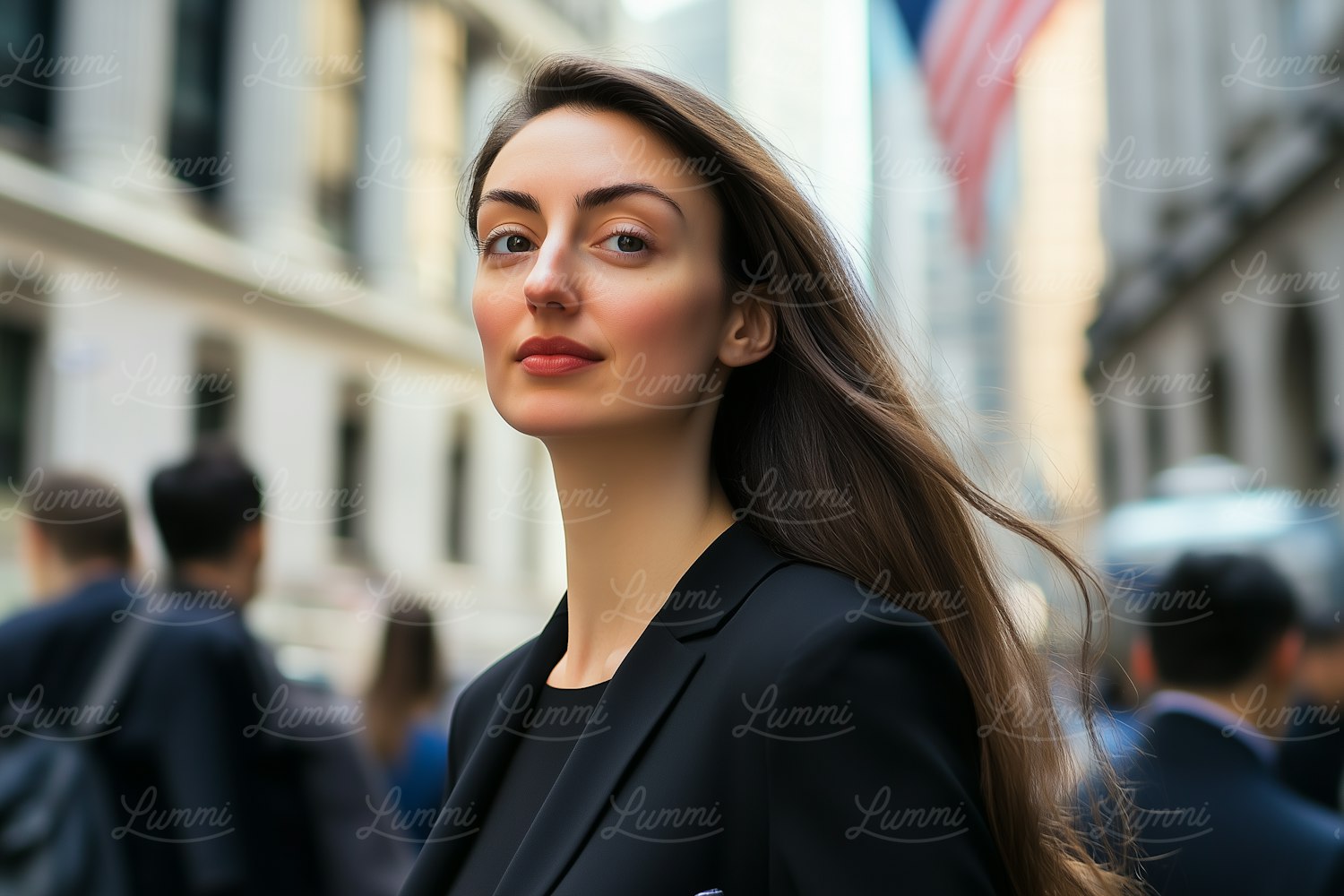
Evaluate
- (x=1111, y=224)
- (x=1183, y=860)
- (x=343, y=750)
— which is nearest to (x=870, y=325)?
(x=1183, y=860)

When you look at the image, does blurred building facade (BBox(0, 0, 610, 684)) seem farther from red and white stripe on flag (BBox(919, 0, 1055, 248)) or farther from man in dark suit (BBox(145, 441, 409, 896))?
man in dark suit (BBox(145, 441, 409, 896))

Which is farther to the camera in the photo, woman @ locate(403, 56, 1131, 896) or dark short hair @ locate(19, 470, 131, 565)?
dark short hair @ locate(19, 470, 131, 565)

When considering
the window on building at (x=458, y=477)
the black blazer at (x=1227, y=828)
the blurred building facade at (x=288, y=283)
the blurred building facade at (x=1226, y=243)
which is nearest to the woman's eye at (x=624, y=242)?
the black blazer at (x=1227, y=828)

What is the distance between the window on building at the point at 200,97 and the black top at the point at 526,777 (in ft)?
71.4

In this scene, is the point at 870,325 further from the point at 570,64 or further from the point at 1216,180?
the point at 1216,180

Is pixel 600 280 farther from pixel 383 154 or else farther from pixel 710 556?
pixel 383 154

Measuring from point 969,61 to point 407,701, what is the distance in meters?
6.33

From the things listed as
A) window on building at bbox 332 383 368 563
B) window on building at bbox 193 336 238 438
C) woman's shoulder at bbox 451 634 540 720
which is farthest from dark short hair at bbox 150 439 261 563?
window on building at bbox 332 383 368 563

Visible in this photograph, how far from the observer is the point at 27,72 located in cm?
1933

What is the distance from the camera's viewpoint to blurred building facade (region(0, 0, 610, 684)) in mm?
18531

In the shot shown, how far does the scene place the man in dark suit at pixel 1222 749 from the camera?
276 cm

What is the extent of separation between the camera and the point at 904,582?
69.7 inches

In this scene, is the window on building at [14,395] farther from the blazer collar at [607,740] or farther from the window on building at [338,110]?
the blazer collar at [607,740]

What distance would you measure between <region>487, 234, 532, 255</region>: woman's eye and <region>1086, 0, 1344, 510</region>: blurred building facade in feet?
35.7
